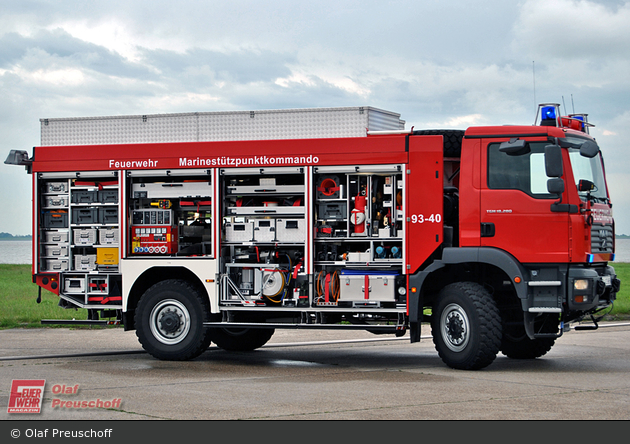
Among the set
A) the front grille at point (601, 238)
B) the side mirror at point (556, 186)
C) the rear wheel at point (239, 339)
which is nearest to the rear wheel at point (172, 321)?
the rear wheel at point (239, 339)

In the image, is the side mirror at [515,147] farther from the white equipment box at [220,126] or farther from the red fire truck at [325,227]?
the white equipment box at [220,126]

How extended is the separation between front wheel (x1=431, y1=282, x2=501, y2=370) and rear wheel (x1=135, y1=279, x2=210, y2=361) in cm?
362

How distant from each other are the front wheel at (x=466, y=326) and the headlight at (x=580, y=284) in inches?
42.2

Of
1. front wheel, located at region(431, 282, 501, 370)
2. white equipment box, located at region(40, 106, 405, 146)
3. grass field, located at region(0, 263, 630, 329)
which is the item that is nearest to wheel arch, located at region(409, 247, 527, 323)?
front wheel, located at region(431, 282, 501, 370)

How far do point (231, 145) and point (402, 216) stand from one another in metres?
2.89

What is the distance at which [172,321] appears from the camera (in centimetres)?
1256

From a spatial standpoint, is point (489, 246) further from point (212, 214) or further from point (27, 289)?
point (27, 289)

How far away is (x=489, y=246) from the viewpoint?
439 inches

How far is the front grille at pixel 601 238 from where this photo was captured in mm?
11086

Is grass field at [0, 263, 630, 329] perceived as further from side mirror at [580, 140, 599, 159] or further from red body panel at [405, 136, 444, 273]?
side mirror at [580, 140, 599, 159]

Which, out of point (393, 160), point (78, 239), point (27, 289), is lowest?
point (27, 289)

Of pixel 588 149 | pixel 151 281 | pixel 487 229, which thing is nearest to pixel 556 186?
pixel 588 149
